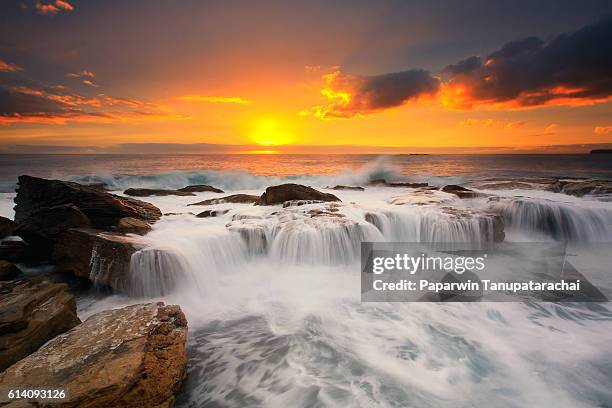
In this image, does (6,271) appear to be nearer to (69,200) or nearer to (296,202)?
(69,200)

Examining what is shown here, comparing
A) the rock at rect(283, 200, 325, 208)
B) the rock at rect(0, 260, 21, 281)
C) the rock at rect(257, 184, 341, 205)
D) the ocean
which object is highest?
the rock at rect(257, 184, 341, 205)

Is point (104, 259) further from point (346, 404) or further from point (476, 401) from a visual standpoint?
point (476, 401)

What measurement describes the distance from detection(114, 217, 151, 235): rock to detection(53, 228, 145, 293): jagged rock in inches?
37.4

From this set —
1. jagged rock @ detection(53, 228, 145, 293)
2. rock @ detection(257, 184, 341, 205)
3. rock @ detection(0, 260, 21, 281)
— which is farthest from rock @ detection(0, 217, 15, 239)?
rock @ detection(257, 184, 341, 205)

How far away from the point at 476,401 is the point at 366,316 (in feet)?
7.88

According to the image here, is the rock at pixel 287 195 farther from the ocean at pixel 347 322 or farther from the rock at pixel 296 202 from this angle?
the ocean at pixel 347 322

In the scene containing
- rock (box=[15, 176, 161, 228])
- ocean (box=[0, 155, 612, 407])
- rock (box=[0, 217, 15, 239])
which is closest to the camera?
ocean (box=[0, 155, 612, 407])

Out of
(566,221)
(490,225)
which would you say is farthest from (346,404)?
(566,221)

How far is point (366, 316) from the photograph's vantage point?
602cm

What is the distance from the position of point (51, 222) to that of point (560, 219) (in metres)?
16.4

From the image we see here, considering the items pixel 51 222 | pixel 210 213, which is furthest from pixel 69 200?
pixel 210 213

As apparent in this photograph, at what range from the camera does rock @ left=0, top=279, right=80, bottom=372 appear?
374 cm

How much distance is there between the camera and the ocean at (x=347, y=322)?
4062 mm

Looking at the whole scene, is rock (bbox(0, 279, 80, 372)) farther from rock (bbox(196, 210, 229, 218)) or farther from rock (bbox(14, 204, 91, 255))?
rock (bbox(196, 210, 229, 218))
